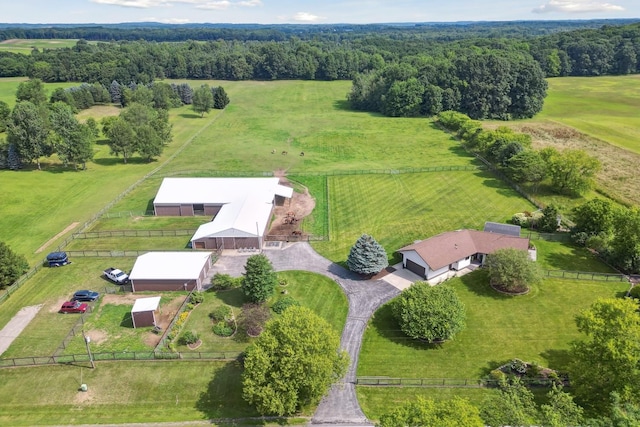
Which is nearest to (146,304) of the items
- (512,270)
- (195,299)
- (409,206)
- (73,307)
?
(195,299)

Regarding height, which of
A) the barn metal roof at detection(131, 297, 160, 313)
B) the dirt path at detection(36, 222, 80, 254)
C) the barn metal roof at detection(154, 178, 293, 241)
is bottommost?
the dirt path at detection(36, 222, 80, 254)

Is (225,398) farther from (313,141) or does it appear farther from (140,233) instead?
(313,141)

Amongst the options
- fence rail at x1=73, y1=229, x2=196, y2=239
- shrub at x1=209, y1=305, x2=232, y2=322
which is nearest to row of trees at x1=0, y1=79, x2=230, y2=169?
fence rail at x1=73, y1=229, x2=196, y2=239

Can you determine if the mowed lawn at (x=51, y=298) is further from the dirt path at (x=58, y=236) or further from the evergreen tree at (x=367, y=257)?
the evergreen tree at (x=367, y=257)

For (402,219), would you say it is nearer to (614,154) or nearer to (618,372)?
(618,372)

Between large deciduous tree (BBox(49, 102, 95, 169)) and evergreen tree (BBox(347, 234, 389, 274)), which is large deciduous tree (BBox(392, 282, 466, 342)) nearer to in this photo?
evergreen tree (BBox(347, 234, 389, 274))
